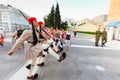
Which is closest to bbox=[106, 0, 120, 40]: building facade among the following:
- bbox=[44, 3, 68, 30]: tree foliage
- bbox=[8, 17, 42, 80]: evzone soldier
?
bbox=[44, 3, 68, 30]: tree foliage

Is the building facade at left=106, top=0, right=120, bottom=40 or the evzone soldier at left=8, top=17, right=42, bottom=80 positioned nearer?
the evzone soldier at left=8, top=17, right=42, bottom=80

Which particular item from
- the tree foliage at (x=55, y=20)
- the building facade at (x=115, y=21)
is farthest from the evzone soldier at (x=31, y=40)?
the tree foliage at (x=55, y=20)

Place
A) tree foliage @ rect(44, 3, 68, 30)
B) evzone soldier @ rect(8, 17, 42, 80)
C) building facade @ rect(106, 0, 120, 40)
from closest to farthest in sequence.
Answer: evzone soldier @ rect(8, 17, 42, 80) < building facade @ rect(106, 0, 120, 40) < tree foliage @ rect(44, 3, 68, 30)

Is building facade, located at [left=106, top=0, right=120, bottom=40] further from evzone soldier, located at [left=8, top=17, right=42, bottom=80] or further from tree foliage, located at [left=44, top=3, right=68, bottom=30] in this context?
evzone soldier, located at [left=8, top=17, right=42, bottom=80]

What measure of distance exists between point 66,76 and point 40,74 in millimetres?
858

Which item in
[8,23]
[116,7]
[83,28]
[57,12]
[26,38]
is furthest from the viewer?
[83,28]

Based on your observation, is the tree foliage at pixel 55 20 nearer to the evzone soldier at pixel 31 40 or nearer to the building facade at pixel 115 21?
the building facade at pixel 115 21

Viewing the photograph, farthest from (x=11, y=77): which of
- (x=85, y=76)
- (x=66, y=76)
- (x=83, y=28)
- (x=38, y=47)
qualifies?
(x=83, y=28)

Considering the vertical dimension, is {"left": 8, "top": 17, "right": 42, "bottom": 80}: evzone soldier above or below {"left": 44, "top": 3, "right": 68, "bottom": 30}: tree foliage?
below

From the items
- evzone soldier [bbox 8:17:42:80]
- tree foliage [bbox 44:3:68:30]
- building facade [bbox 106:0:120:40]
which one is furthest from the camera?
tree foliage [bbox 44:3:68:30]

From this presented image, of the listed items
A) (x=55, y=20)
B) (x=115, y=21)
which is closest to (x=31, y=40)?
→ (x=115, y=21)

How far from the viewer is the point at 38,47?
12.4 ft

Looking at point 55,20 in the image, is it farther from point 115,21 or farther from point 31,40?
point 31,40

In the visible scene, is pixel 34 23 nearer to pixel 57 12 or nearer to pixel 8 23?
pixel 57 12
